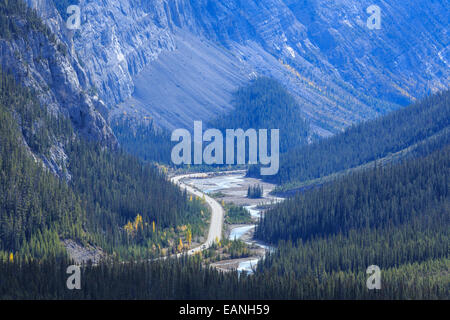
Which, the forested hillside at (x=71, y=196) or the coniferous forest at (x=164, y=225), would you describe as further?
the forested hillside at (x=71, y=196)

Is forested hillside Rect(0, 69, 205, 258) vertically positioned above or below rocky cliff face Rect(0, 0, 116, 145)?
below

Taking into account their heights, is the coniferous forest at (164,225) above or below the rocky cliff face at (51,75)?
below

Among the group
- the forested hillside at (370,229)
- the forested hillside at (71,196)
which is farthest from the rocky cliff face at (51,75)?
the forested hillside at (370,229)

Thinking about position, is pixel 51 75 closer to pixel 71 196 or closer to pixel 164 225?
pixel 71 196

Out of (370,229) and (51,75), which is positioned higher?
(51,75)

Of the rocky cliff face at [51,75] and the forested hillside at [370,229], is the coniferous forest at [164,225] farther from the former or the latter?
the rocky cliff face at [51,75]

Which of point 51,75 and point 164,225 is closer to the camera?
point 164,225

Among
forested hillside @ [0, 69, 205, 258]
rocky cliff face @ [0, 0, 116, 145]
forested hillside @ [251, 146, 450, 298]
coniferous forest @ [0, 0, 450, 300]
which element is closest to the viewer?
coniferous forest @ [0, 0, 450, 300]

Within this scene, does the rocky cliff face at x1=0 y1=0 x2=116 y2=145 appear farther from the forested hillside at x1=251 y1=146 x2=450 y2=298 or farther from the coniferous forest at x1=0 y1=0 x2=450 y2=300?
the forested hillside at x1=251 y1=146 x2=450 y2=298

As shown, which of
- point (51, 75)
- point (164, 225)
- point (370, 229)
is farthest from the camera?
point (51, 75)

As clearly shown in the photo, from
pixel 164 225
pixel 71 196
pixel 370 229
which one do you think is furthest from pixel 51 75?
pixel 370 229

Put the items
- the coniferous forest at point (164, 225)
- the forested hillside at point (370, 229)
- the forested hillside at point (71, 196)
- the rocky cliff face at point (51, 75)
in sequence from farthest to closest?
the rocky cliff face at point (51, 75), the forested hillside at point (71, 196), the forested hillside at point (370, 229), the coniferous forest at point (164, 225)

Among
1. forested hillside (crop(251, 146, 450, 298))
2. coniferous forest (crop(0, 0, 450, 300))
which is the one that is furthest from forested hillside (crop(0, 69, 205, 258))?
forested hillside (crop(251, 146, 450, 298))
